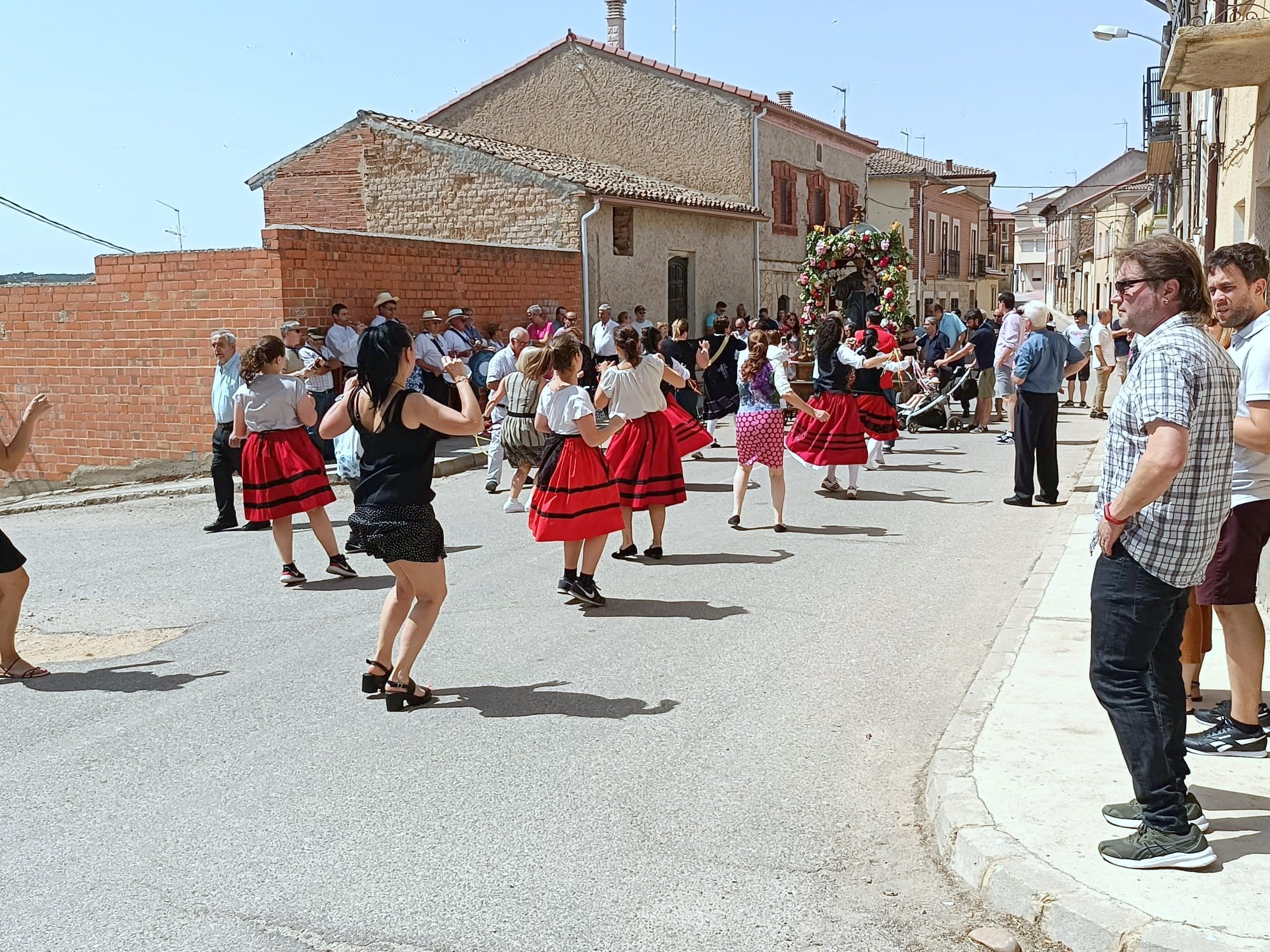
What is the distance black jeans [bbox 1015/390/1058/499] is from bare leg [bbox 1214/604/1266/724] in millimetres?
6836

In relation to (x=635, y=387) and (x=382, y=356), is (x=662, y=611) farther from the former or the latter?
(x=382, y=356)

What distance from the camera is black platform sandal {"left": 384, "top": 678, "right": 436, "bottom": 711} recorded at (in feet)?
19.0

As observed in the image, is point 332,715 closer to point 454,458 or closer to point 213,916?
point 213,916

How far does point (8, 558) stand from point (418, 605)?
2.25 meters

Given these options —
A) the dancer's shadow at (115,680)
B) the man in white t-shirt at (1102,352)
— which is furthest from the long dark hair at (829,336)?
the man in white t-shirt at (1102,352)

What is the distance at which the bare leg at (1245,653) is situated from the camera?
15.2 ft

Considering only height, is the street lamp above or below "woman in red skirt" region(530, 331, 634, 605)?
Answer: above

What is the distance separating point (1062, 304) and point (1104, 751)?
8617cm

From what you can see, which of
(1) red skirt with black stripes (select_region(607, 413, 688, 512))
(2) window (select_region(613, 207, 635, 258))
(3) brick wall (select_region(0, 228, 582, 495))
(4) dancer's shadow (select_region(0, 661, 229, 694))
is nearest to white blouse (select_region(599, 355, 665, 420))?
(1) red skirt with black stripes (select_region(607, 413, 688, 512))

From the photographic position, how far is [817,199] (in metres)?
35.8

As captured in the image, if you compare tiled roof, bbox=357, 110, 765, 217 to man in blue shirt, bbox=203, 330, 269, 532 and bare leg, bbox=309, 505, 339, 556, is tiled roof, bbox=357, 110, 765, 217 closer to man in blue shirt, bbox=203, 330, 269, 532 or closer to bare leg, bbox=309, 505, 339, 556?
man in blue shirt, bbox=203, 330, 269, 532

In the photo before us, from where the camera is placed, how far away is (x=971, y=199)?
59875mm

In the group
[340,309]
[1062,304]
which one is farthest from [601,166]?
[1062,304]

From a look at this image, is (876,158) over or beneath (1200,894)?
over
